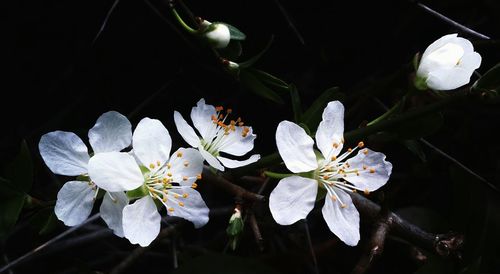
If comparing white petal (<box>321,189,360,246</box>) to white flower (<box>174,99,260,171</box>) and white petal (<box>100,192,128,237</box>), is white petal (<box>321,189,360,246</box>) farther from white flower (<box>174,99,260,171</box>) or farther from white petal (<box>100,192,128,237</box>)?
white petal (<box>100,192,128,237</box>)

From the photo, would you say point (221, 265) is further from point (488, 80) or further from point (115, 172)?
point (488, 80)

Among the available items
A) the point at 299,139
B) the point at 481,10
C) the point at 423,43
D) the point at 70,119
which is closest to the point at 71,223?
the point at 299,139

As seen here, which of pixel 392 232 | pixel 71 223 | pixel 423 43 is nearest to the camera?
pixel 71 223

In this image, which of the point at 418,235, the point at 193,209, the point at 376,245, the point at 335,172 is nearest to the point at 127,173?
the point at 193,209

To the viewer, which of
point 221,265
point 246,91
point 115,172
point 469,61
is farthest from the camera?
point 246,91

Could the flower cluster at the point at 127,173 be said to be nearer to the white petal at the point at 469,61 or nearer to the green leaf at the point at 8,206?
the green leaf at the point at 8,206

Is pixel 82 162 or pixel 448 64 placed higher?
pixel 82 162

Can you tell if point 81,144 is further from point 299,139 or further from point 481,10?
point 481,10
